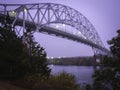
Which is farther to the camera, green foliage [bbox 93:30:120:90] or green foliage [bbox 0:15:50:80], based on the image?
green foliage [bbox 0:15:50:80]

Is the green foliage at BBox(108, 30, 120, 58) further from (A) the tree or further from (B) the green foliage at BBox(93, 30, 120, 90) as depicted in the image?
(A) the tree

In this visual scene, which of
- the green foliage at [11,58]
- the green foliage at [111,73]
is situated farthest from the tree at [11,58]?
the green foliage at [111,73]

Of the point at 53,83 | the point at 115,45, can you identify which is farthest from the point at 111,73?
the point at 53,83

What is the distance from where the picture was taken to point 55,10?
214ft

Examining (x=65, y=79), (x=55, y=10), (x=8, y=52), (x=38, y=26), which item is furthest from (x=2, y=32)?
(x=55, y=10)

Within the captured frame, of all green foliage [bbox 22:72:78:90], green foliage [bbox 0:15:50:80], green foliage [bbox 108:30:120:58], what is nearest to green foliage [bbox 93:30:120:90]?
green foliage [bbox 108:30:120:58]

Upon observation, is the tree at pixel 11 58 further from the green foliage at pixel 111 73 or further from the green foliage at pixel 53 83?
the green foliage at pixel 111 73

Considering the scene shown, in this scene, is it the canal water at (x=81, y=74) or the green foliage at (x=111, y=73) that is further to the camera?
the canal water at (x=81, y=74)

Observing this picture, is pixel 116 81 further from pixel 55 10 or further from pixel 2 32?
pixel 55 10

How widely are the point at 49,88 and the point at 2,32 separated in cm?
441

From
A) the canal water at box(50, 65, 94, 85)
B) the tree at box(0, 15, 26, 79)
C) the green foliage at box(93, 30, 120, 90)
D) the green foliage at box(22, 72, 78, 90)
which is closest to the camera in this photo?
the green foliage at box(93, 30, 120, 90)

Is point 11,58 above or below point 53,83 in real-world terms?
above

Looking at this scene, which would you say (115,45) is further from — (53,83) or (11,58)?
(11,58)

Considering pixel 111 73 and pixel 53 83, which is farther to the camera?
pixel 53 83
